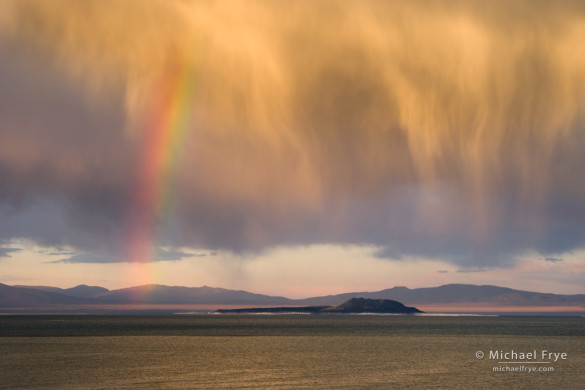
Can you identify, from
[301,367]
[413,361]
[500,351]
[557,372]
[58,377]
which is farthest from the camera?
[500,351]

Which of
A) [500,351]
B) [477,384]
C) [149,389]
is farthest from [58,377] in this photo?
[500,351]

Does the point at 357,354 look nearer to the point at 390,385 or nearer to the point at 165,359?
the point at 165,359

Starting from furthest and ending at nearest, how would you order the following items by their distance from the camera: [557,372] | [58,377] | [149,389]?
[557,372]
[58,377]
[149,389]

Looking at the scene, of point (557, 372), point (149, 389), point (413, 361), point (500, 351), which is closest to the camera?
point (149, 389)

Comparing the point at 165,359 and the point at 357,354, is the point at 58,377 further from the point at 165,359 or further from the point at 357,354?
the point at 357,354

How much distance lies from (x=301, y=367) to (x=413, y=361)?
53.7 feet

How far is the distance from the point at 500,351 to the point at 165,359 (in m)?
53.9

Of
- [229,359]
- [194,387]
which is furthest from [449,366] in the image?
[194,387]

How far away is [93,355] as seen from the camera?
89.7 m

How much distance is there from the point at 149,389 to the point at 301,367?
75.4 ft

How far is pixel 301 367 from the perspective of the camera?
7238 cm

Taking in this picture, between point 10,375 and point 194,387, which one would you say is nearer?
point 194,387

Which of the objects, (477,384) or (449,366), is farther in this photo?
(449,366)

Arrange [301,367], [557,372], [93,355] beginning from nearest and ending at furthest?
[557,372] → [301,367] → [93,355]
